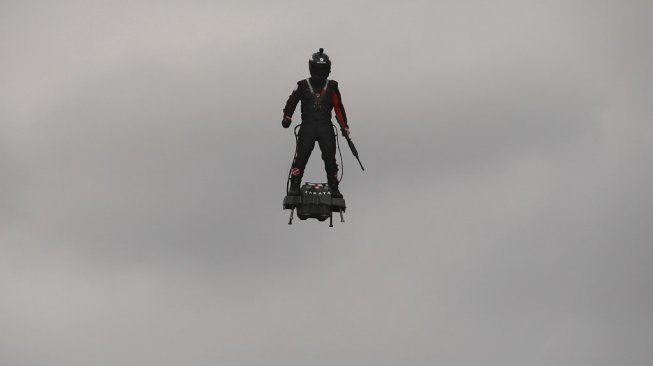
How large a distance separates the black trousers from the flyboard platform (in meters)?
0.56

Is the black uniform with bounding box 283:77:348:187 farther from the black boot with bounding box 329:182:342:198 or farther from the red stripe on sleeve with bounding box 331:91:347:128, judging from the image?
the black boot with bounding box 329:182:342:198

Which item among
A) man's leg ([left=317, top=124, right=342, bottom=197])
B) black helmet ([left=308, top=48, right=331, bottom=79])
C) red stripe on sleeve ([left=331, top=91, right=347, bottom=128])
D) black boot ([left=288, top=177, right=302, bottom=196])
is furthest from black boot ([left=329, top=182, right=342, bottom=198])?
black helmet ([left=308, top=48, right=331, bottom=79])

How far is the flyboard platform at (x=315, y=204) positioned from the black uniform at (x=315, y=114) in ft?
1.94

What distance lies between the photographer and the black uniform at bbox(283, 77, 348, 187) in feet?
141

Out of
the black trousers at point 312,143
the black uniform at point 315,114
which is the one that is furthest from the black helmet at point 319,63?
the black trousers at point 312,143

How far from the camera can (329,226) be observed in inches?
1662

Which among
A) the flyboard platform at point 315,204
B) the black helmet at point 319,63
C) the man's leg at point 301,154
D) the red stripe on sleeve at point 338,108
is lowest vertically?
the flyboard platform at point 315,204

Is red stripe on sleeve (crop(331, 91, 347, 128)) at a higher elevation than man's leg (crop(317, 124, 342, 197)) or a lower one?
higher

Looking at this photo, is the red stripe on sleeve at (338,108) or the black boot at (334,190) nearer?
the black boot at (334,190)

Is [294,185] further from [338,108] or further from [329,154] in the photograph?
[338,108]

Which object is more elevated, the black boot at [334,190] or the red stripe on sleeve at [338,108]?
the red stripe on sleeve at [338,108]

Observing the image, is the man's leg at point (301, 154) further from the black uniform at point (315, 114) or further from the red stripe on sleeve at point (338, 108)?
the red stripe on sleeve at point (338, 108)

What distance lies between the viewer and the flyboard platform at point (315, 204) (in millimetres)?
42531

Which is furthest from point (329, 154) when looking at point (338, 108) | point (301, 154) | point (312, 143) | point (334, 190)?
point (338, 108)
